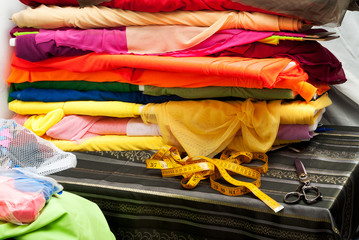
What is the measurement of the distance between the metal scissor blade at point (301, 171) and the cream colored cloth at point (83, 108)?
0.48 metres

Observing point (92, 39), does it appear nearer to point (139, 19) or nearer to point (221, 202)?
point (139, 19)

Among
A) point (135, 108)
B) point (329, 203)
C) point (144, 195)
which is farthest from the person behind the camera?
point (135, 108)

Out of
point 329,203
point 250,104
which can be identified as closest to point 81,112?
point 250,104

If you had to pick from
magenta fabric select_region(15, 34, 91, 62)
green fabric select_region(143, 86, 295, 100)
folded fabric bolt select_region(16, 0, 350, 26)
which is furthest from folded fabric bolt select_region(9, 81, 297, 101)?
folded fabric bolt select_region(16, 0, 350, 26)

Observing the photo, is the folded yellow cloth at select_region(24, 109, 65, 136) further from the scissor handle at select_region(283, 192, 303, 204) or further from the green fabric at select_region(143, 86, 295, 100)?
the scissor handle at select_region(283, 192, 303, 204)

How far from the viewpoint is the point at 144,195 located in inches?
44.6

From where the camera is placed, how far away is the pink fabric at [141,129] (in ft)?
4.55

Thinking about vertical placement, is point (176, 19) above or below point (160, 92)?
above

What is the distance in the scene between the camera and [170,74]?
1326 millimetres

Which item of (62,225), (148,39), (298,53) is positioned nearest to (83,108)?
(148,39)

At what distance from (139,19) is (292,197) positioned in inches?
25.8

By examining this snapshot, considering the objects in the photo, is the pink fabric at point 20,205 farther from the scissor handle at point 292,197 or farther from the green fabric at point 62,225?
the scissor handle at point 292,197

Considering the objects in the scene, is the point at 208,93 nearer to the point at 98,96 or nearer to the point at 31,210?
the point at 98,96

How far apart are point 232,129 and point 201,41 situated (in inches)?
10.2
